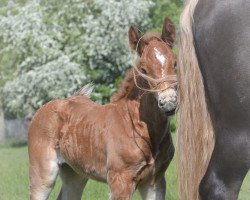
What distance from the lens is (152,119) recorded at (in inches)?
200

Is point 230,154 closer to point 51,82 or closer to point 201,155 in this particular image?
point 201,155

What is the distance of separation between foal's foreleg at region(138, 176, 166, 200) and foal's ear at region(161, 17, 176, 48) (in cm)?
101

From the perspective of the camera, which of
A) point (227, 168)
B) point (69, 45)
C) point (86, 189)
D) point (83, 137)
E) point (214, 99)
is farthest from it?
point (69, 45)

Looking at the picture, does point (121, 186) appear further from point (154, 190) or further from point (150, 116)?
point (150, 116)

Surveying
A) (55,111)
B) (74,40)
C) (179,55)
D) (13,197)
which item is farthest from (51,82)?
(179,55)

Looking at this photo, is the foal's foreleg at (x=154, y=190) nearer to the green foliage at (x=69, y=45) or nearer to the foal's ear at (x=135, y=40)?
the foal's ear at (x=135, y=40)

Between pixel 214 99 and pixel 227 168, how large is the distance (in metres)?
0.40

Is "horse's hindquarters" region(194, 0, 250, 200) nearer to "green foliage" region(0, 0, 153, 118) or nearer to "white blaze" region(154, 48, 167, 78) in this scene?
"white blaze" region(154, 48, 167, 78)

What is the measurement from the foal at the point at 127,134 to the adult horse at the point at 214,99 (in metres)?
0.59

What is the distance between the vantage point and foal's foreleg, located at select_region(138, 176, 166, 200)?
16.7 ft

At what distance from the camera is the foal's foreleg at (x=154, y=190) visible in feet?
16.7

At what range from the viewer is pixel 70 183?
600 cm

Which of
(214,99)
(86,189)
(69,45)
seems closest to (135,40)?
(214,99)

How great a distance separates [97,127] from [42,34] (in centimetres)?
1613
